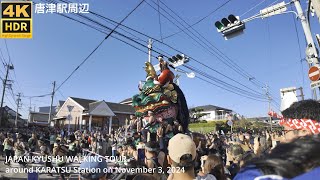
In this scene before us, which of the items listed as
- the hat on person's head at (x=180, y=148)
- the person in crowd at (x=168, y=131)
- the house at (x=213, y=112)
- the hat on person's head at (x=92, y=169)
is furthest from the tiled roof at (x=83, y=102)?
the hat on person's head at (x=180, y=148)

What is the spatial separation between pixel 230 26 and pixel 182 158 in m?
7.82

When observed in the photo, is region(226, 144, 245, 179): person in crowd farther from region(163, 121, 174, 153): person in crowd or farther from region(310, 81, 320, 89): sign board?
region(310, 81, 320, 89): sign board

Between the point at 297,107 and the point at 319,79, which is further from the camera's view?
the point at 319,79

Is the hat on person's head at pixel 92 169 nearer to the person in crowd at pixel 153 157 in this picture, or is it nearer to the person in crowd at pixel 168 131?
the person in crowd at pixel 153 157

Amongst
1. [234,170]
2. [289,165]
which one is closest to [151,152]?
[234,170]

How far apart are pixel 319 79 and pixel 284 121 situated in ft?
18.7

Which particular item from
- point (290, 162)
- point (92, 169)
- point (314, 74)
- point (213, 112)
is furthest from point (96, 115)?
point (290, 162)

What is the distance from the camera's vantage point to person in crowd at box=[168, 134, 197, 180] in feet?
10.0

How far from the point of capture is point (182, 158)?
3.06 meters

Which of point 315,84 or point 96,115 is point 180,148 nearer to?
point 315,84

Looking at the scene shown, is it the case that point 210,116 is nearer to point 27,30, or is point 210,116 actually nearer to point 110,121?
point 110,121

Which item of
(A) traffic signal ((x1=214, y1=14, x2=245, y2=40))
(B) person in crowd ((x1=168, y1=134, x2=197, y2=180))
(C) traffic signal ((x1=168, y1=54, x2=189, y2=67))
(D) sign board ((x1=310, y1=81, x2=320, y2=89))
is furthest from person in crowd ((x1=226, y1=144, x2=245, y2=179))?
(C) traffic signal ((x1=168, y1=54, x2=189, y2=67))

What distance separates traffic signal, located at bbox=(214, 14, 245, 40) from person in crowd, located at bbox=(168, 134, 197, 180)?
7.62 m

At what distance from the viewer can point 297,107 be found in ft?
8.60
